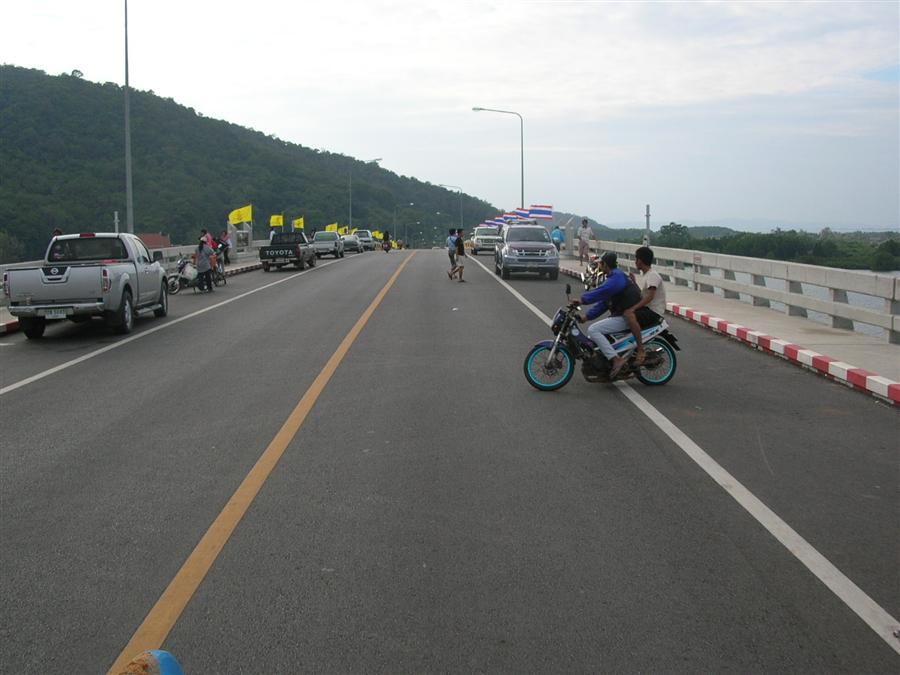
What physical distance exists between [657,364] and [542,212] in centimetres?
3966

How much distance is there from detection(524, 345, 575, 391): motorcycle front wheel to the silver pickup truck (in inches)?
348

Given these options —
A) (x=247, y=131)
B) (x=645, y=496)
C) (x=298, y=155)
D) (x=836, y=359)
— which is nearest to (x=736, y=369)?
(x=836, y=359)

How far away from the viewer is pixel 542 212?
1969 inches

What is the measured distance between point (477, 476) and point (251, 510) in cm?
173

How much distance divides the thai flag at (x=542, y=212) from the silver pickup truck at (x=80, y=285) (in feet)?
111

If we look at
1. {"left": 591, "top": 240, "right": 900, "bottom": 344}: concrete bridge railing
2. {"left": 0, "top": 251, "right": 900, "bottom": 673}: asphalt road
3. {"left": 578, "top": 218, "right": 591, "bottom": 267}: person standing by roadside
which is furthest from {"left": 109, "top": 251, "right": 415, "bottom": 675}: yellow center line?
{"left": 578, "top": 218, "right": 591, "bottom": 267}: person standing by roadside

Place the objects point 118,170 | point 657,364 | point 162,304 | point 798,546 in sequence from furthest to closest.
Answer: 1. point 118,170
2. point 162,304
3. point 657,364
4. point 798,546

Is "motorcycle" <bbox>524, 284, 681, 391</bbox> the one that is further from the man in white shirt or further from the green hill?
the green hill

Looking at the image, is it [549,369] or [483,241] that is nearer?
[549,369]

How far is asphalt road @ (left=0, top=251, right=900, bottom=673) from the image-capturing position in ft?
13.9

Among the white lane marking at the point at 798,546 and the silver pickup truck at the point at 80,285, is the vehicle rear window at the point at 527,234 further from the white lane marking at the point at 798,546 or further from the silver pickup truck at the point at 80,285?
the white lane marking at the point at 798,546

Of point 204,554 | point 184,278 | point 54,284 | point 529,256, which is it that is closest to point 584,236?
point 529,256

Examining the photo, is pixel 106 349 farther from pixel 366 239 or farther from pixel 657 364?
pixel 366 239

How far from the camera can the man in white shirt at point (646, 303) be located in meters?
10.6
